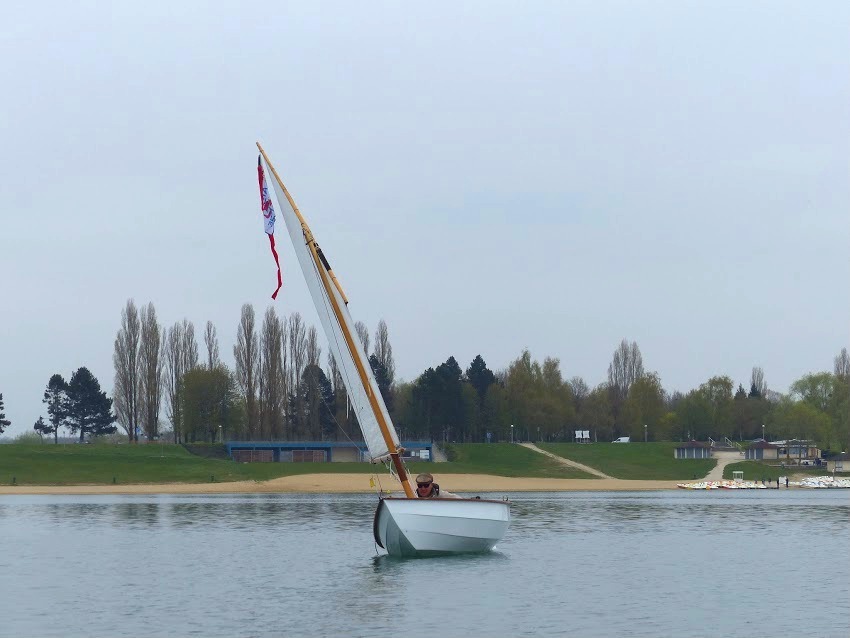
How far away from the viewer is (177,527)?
65.1 m

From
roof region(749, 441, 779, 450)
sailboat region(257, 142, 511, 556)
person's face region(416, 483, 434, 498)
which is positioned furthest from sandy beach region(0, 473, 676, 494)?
person's face region(416, 483, 434, 498)

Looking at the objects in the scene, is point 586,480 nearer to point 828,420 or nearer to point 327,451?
point 327,451

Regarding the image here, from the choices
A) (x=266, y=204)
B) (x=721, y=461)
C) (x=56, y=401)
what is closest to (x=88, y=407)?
(x=56, y=401)

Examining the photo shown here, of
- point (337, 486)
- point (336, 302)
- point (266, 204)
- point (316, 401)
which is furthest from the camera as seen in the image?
point (316, 401)

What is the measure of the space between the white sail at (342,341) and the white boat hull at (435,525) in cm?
218

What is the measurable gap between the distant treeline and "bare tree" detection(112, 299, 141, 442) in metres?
0.12

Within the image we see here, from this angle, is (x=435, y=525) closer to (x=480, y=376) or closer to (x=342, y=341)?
(x=342, y=341)

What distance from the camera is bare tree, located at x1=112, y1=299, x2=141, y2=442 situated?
14525cm

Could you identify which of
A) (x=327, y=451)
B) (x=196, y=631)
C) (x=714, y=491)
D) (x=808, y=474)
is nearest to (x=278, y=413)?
(x=327, y=451)

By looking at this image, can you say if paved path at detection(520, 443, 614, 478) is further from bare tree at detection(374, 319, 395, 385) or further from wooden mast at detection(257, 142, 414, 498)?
wooden mast at detection(257, 142, 414, 498)

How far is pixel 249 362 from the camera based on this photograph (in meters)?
148

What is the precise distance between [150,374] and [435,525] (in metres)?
108

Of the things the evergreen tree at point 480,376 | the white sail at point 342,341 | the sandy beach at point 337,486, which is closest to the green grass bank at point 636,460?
the sandy beach at point 337,486

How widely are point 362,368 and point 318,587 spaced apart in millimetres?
7972
